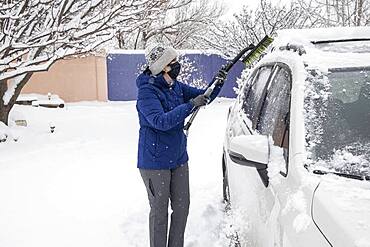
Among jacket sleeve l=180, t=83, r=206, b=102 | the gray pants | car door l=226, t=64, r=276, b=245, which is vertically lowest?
the gray pants

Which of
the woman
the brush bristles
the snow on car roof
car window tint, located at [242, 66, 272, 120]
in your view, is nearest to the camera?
the snow on car roof

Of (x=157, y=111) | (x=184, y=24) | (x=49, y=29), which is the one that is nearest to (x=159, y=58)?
(x=157, y=111)

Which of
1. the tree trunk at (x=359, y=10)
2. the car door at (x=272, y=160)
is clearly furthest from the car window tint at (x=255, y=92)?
the tree trunk at (x=359, y=10)

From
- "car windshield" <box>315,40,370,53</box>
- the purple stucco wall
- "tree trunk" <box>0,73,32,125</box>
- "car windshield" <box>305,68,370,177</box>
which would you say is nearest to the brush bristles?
"car windshield" <box>315,40,370,53</box>

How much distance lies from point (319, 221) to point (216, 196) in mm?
3744

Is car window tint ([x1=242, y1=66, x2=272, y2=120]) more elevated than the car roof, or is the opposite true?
the car roof

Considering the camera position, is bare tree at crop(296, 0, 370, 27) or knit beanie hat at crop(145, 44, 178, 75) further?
bare tree at crop(296, 0, 370, 27)

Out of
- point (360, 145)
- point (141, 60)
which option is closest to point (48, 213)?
point (360, 145)

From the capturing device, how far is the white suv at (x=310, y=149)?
6.01 ft

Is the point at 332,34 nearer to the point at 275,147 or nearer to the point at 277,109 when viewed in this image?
the point at 277,109

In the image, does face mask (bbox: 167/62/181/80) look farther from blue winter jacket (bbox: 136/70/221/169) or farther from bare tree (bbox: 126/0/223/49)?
bare tree (bbox: 126/0/223/49)

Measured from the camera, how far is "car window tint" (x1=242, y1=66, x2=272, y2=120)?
3510 millimetres

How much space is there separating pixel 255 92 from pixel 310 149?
1.56 m

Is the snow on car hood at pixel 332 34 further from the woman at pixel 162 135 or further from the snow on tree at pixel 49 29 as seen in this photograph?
the snow on tree at pixel 49 29
